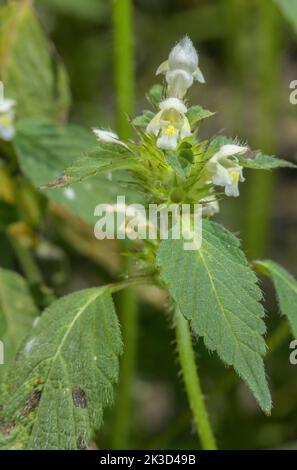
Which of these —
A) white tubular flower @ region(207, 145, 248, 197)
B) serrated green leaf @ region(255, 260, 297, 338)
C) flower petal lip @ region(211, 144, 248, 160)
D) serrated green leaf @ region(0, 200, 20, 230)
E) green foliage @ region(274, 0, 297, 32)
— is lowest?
serrated green leaf @ region(255, 260, 297, 338)

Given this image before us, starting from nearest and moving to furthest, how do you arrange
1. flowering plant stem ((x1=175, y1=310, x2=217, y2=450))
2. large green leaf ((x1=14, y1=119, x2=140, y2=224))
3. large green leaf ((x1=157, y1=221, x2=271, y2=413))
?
large green leaf ((x1=157, y1=221, x2=271, y2=413))
flowering plant stem ((x1=175, y1=310, x2=217, y2=450))
large green leaf ((x1=14, y1=119, x2=140, y2=224))

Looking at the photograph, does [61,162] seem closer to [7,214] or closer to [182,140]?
[7,214]

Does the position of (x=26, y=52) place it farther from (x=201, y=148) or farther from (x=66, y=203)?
(x=201, y=148)

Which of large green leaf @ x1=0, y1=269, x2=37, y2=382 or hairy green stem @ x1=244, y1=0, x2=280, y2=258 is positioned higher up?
hairy green stem @ x1=244, y1=0, x2=280, y2=258

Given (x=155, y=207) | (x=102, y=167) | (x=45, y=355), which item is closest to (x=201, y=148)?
(x=155, y=207)

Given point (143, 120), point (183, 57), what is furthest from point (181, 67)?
point (143, 120)

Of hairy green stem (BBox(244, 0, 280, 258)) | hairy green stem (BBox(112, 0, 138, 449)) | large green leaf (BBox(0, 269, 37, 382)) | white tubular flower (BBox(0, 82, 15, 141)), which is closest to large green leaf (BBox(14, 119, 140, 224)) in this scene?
white tubular flower (BBox(0, 82, 15, 141))

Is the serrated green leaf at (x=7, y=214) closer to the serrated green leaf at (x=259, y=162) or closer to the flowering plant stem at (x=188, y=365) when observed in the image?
the flowering plant stem at (x=188, y=365)

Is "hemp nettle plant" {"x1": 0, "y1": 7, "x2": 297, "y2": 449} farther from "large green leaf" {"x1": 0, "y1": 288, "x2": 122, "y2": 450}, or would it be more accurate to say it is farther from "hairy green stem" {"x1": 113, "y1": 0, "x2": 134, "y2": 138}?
"hairy green stem" {"x1": 113, "y1": 0, "x2": 134, "y2": 138}

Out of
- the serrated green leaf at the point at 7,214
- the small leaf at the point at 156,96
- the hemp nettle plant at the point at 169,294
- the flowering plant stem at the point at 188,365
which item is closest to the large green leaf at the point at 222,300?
the hemp nettle plant at the point at 169,294
